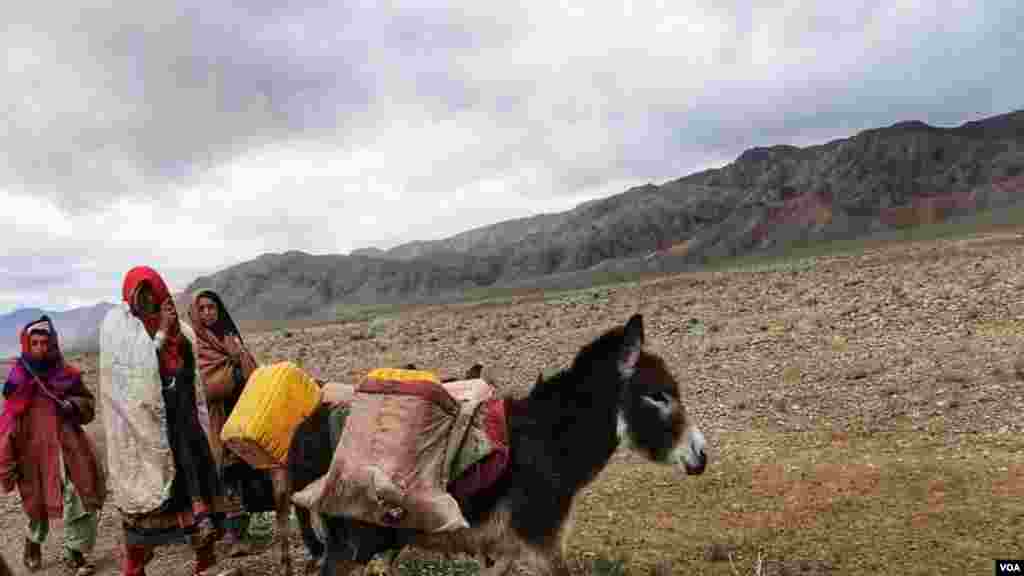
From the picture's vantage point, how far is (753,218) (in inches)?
6535

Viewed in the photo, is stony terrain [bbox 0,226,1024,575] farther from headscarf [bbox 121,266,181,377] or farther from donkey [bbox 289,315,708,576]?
headscarf [bbox 121,266,181,377]

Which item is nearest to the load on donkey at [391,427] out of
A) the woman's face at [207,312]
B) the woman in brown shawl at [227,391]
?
the woman in brown shawl at [227,391]

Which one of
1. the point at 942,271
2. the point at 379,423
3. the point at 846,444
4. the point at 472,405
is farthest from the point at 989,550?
the point at 942,271

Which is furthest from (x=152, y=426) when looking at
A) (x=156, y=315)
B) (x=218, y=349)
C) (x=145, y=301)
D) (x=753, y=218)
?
(x=753, y=218)

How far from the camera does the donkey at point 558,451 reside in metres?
4.78

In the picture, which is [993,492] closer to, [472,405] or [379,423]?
[472,405]

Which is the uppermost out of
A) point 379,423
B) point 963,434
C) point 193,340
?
point 193,340

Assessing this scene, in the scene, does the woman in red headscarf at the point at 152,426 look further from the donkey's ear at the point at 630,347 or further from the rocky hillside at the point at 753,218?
the rocky hillside at the point at 753,218

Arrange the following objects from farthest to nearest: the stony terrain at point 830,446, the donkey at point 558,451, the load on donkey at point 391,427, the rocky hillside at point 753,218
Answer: the rocky hillside at point 753,218
the stony terrain at point 830,446
the donkey at point 558,451
the load on donkey at point 391,427

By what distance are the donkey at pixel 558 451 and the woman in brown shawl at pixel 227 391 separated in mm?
1920

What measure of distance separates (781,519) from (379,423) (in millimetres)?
4845

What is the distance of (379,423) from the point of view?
188 inches

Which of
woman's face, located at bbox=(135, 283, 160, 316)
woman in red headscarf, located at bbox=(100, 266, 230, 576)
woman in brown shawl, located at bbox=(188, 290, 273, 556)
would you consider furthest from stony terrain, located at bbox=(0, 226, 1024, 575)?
woman's face, located at bbox=(135, 283, 160, 316)

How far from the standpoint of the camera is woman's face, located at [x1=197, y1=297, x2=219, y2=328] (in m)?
7.53
